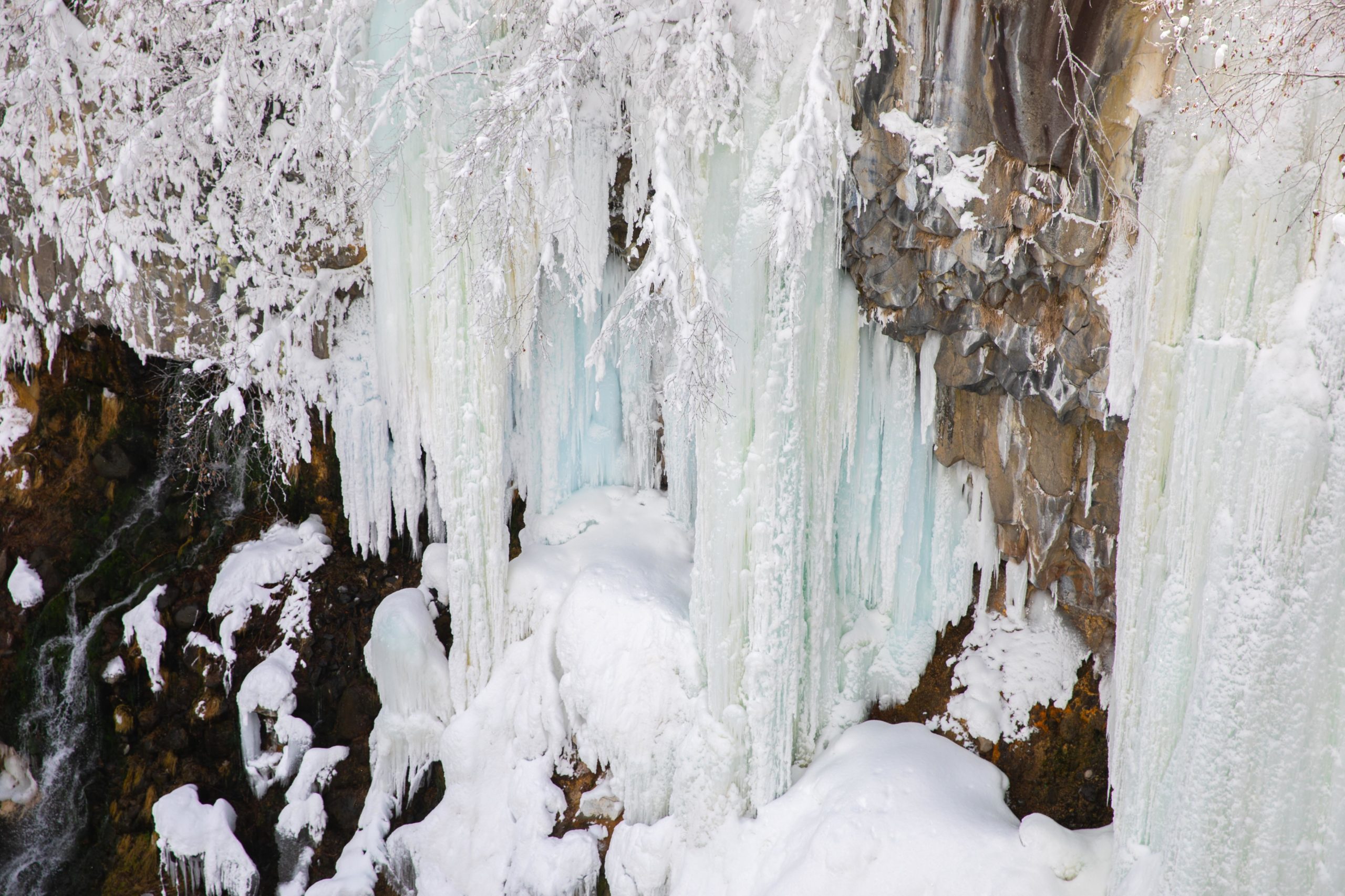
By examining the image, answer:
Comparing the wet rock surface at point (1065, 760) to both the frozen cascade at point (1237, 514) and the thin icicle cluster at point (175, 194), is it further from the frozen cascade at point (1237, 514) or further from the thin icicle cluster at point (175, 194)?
the thin icicle cluster at point (175, 194)

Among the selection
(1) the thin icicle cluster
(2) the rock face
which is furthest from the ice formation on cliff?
(2) the rock face

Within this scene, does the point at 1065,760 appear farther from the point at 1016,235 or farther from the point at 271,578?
the point at 271,578

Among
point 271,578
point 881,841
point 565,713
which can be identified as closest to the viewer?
point 881,841

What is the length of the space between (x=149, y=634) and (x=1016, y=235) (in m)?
7.46

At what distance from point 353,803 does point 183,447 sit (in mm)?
3562

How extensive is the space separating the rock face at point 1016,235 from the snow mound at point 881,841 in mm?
1449

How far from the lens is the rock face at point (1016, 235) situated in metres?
4.16

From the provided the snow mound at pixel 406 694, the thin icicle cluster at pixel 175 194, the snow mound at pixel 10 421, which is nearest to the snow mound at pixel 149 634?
the snow mound at pixel 10 421

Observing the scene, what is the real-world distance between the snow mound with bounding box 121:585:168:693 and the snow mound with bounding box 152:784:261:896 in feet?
3.69

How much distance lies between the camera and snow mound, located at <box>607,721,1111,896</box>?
4668mm

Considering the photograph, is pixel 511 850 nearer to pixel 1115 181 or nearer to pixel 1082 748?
pixel 1082 748

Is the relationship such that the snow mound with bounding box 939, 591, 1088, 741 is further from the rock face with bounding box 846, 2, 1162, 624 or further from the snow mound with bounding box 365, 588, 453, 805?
the snow mound with bounding box 365, 588, 453, 805

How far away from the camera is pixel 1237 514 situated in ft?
11.6

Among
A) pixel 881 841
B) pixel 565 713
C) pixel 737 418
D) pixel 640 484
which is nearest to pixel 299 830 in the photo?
pixel 565 713
